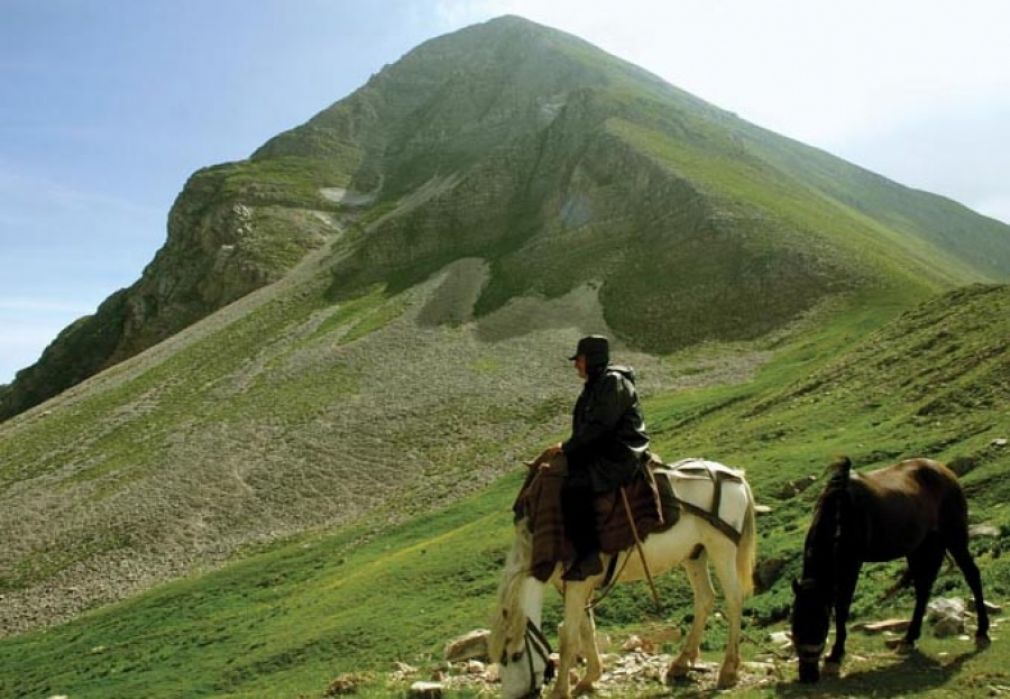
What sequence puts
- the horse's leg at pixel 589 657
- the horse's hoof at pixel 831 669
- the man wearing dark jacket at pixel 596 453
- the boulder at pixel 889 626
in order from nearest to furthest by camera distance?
the horse's hoof at pixel 831 669, the man wearing dark jacket at pixel 596 453, the horse's leg at pixel 589 657, the boulder at pixel 889 626

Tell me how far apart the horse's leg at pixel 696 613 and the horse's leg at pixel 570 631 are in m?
1.84

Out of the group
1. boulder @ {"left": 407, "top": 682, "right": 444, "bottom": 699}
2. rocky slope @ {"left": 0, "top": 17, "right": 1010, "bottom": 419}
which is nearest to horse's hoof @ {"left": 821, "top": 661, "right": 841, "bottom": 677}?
boulder @ {"left": 407, "top": 682, "right": 444, "bottom": 699}

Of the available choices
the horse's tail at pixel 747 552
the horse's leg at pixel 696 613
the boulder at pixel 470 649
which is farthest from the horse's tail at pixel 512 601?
the boulder at pixel 470 649

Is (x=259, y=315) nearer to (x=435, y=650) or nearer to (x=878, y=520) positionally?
(x=435, y=650)

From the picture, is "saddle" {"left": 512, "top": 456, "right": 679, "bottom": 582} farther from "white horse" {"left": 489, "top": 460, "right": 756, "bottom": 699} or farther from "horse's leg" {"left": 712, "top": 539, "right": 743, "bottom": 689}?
"horse's leg" {"left": 712, "top": 539, "right": 743, "bottom": 689}

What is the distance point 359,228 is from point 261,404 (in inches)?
2592

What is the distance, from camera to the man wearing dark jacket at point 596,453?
1256cm

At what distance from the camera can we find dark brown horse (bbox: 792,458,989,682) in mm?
11906

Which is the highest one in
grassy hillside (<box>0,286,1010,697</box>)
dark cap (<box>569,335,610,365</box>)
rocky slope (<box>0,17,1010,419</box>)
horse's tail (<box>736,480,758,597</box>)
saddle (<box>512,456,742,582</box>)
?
rocky slope (<box>0,17,1010,419</box>)

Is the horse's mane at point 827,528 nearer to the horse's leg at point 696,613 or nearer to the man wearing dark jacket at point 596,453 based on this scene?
the horse's leg at point 696,613

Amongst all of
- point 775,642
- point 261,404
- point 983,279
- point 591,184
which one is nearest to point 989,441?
point 775,642

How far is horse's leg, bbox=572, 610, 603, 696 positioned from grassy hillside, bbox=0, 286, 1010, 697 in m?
2.50

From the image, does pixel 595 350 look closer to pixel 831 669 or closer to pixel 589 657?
pixel 589 657

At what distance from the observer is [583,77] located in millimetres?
157250
